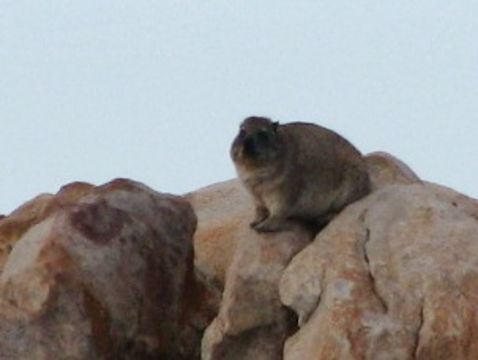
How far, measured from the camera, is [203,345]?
712 inches

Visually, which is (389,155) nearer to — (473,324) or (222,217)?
(222,217)

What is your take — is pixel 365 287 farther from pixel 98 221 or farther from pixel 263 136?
pixel 98 221

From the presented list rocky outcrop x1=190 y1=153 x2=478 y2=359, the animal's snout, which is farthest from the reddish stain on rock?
the animal's snout

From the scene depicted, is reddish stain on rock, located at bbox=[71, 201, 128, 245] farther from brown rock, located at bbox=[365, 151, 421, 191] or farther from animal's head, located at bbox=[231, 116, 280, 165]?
brown rock, located at bbox=[365, 151, 421, 191]

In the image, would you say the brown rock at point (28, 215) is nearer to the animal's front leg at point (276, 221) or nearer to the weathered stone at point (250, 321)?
the animal's front leg at point (276, 221)

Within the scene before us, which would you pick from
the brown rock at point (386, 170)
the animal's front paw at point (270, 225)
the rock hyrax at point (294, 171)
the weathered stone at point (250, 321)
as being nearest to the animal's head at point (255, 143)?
the rock hyrax at point (294, 171)

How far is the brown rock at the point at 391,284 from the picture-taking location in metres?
16.2

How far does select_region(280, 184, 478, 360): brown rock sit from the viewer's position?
53.2ft

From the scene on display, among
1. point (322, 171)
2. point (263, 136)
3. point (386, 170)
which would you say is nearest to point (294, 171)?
point (322, 171)

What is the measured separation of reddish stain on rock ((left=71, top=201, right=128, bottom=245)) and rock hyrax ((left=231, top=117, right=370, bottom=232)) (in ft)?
4.80

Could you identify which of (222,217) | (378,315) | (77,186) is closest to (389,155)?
(222,217)

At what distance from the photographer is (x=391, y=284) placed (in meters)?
16.9

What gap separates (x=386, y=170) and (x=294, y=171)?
278 cm

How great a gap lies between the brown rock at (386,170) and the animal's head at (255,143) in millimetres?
2528
